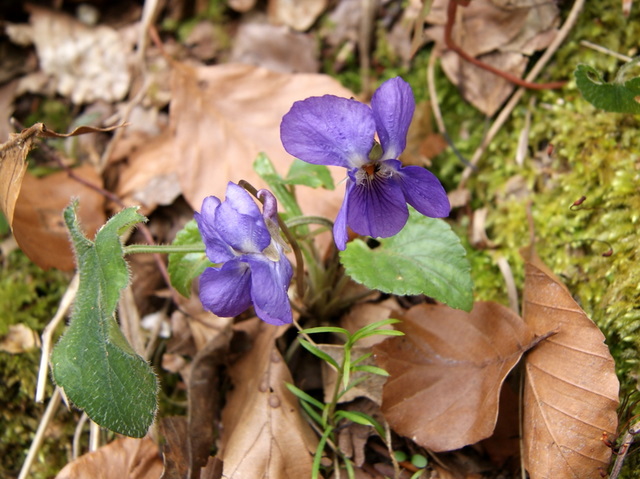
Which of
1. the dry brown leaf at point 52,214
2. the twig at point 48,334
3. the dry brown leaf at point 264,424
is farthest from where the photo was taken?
the dry brown leaf at point 52,214

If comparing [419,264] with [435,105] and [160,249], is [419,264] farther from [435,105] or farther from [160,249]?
[435,105]

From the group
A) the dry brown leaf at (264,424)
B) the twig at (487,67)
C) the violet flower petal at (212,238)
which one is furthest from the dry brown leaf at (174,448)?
the twig at (487,67)

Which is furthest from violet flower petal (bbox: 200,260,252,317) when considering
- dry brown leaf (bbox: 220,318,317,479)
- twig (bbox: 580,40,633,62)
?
twig (bbox: 580,40,633,62)

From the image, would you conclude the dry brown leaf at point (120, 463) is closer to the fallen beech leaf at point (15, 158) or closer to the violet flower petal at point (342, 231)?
the fallen beech leaf at point (15, 158)

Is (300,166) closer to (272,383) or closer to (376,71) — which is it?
(272,383)

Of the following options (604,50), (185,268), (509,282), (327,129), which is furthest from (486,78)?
(185,268)

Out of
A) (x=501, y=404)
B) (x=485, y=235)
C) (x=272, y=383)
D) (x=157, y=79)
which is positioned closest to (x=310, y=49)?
(x=157, y=79)
